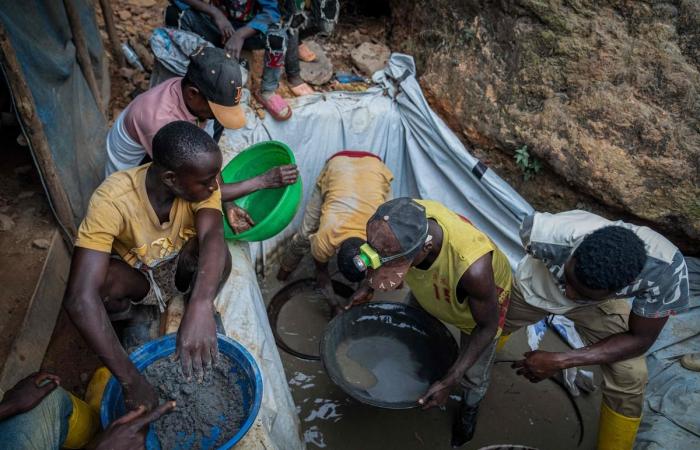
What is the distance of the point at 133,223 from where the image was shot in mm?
1873

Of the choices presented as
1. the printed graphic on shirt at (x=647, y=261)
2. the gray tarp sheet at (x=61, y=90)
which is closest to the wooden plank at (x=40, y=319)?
the gray tarp sheet at (x=61, y=90)

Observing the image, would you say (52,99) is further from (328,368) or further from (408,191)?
(408,191)

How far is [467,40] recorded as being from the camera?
3754 millimetres

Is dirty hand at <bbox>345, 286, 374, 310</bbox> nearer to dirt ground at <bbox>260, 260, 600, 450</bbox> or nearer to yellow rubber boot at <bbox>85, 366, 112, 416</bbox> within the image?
dirt ground at <bbox>260, 260, 600, 450</bbox>

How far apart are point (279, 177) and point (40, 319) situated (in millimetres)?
1426

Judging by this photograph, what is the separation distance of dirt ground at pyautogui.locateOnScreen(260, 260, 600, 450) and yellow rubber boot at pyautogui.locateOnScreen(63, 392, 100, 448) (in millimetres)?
1091

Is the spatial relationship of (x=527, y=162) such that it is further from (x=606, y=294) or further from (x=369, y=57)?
(x=606, y=294)

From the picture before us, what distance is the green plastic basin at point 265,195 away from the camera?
250 cm

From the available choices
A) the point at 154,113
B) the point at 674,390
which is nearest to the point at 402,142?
the point at 154,113

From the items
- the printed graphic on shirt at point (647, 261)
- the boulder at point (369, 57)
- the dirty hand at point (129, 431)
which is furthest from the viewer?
the boulder at point (369, 57)

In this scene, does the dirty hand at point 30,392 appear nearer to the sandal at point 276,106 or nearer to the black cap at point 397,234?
the black cap at point 397,234

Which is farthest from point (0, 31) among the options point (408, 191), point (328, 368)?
point (408, 191)

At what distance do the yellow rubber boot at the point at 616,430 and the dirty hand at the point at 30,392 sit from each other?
7.80 ft

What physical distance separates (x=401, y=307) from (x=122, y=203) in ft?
4.83
